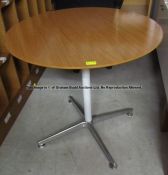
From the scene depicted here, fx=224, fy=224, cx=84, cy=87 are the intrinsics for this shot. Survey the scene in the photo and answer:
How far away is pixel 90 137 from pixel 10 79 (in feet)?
2.55

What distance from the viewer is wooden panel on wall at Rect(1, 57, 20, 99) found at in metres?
1.73

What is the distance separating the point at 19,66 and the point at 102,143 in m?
1.02

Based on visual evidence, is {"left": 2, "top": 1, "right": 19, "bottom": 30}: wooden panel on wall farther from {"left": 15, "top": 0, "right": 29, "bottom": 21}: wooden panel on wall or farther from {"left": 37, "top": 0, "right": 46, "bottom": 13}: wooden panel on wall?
{"left": 37, "top": 0, "right": 46, "bottom": 13}: wooden panel on wall

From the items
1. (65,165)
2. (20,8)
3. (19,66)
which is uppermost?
(20,8)

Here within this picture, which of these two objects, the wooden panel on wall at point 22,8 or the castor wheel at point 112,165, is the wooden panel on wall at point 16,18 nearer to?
the wooden panel on wall at point 22,8

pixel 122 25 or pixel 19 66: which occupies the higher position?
pixel 122 25

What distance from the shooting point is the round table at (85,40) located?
1.02 metres

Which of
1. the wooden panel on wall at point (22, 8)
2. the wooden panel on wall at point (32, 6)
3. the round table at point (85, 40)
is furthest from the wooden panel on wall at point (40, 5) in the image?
the round table at point (85, 40)

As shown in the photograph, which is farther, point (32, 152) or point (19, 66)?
point (19, 66)

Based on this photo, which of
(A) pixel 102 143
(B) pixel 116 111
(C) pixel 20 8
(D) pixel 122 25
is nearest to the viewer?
(D) pixel 122 25

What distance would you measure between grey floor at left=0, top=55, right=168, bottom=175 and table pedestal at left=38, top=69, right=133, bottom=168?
0.04 meters

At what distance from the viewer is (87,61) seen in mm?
993

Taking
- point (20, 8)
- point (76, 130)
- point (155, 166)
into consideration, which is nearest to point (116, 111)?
point (76, 130)

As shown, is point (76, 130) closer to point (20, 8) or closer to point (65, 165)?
point (65, 165)
